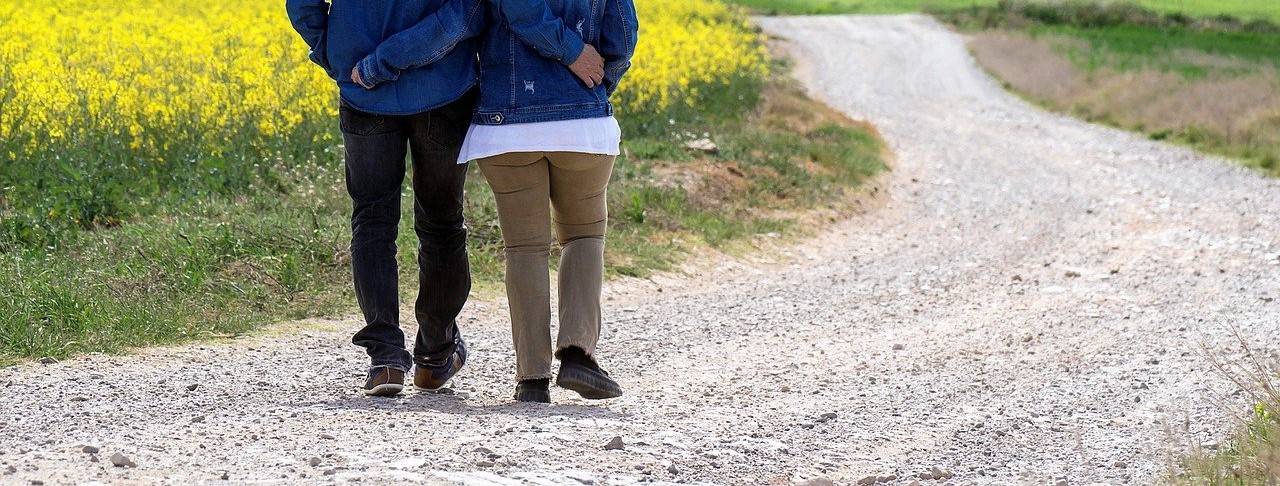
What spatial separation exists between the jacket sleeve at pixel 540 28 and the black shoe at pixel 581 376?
3.22 feet

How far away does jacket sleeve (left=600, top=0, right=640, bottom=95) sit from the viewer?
443 cm

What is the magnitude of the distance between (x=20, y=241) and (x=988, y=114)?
18010 mm

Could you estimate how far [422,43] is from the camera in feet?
13.8

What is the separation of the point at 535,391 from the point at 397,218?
729 mm

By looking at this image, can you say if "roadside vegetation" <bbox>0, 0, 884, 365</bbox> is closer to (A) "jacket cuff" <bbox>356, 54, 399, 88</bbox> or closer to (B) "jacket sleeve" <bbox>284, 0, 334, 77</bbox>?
(B) "jacket sleeve" <bbox>284, 0, 334, 77</bbox>

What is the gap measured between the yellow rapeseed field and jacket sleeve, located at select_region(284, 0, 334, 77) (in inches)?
153

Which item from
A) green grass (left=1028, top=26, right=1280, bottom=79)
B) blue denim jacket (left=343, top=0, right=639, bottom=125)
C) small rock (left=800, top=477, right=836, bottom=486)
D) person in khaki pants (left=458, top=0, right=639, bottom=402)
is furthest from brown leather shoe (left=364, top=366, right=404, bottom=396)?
green grass (left=1028, top=26, right=1280, bottom=79)

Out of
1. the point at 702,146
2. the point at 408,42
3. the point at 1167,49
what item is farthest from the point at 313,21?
the point at 1167,49

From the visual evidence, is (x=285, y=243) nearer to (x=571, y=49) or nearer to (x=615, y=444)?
(x=571, y=49)

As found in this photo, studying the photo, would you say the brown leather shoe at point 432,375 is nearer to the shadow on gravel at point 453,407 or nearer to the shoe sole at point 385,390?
the shadow on gravel at point 453,407

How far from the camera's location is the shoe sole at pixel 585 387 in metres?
4.55

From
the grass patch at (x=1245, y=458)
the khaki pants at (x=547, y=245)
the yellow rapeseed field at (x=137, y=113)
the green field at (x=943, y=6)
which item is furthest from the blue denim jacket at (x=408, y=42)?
the green field at (x=943, y=6)

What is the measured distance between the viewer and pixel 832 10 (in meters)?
53.3

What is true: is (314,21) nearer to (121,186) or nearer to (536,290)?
(536,290)
